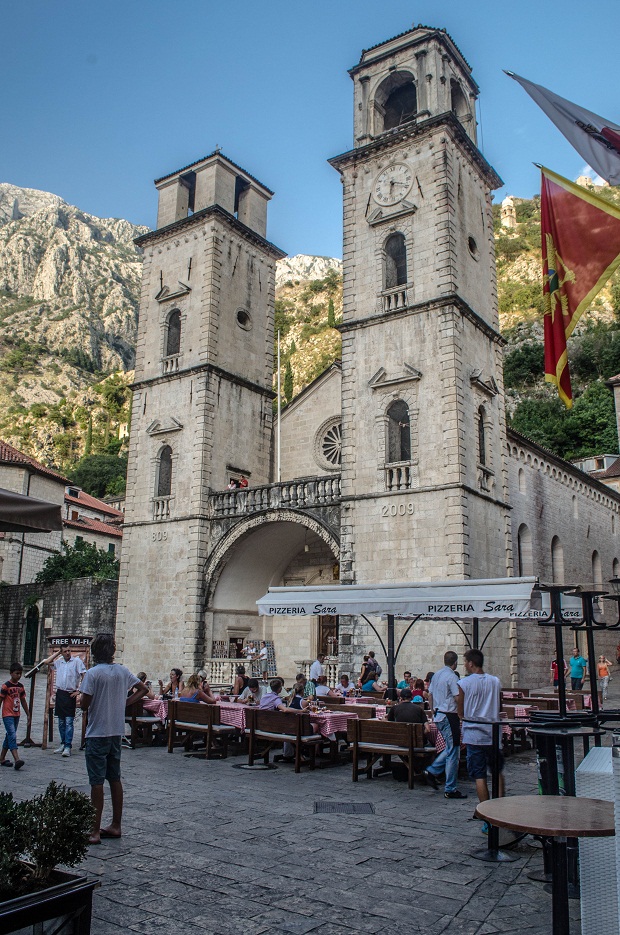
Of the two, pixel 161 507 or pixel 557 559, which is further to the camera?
pixel 557 559

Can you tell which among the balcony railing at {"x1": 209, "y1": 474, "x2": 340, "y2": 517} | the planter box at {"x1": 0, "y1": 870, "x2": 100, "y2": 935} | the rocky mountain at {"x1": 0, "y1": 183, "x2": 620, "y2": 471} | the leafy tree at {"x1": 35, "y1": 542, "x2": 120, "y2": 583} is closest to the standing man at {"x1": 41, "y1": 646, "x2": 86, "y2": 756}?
the planter box at {"x1": 0, "y1": 870, "x2": 100, "y2": 935}

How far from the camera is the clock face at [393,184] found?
2254 centimetres

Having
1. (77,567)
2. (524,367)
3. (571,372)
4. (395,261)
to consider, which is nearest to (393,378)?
(395,261)

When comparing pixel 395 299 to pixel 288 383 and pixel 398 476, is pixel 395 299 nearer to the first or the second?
pixel 398 476

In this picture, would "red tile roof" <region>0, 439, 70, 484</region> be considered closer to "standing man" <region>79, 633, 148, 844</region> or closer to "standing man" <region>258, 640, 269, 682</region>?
"standing man" <region>258, 640, 269, 682</region>

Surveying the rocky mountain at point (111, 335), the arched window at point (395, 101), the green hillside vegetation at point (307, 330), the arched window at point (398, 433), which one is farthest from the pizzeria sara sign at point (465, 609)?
the green hillside vegetation at point (307, 330)

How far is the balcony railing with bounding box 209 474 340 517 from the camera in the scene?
21969 mm

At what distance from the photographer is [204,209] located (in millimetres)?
26594

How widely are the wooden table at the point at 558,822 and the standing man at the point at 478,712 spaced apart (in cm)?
280

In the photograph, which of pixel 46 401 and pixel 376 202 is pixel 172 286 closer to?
pixel 376 202

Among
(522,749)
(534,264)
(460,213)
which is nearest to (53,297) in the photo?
(534,264)

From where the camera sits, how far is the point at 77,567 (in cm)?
3769

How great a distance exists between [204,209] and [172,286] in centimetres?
300

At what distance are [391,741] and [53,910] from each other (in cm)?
707
